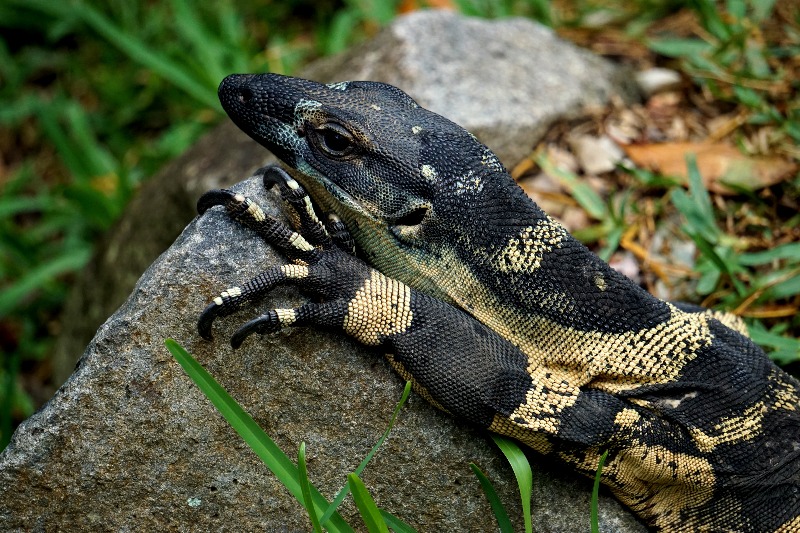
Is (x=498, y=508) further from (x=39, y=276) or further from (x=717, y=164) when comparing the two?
(x=39, y=276)

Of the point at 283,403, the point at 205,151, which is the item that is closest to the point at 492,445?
the point at 283,403

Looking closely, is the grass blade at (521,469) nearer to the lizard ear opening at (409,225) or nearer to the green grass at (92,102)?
the lizard ear opening at (409,225)

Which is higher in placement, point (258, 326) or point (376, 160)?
point (376, 160)

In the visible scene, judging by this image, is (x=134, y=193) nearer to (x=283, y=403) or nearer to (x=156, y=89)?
(x=156, y=89)

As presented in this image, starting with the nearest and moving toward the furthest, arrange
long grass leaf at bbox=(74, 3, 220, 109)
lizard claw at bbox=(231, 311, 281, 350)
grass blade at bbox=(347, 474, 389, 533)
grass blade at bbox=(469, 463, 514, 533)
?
1. grass blade at bbox=(347, 474, 389, 533)
2. lizard claw at bbox=(231, 311, 281, 350)
3. grass blade at bbox=(469, 463, 514, 533)
4. long grass leaf at bbox=(74, 3, 220, 109)

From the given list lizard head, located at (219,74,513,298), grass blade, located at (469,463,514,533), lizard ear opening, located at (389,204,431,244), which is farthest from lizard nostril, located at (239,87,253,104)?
grass blade, located at (469,463,514,533)

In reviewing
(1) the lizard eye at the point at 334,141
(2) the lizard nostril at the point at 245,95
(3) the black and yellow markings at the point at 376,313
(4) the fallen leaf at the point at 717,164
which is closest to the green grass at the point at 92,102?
(4) the fallen leaf at the point at 717,164

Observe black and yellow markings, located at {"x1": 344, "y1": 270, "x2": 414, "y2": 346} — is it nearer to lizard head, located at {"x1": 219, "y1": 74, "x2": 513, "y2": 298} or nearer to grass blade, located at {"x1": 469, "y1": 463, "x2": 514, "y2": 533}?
lizard head, located at {"x1": 219, "y1": 74, "x2": 513, "y2": 298}

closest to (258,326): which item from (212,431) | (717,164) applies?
(212,431)
